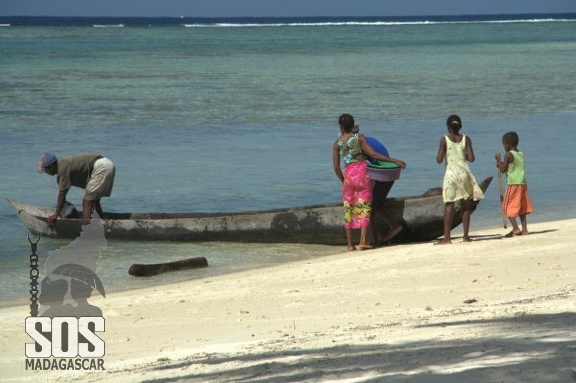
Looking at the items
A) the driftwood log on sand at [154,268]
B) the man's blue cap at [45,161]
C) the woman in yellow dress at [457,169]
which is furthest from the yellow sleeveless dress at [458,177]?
the man's blue cap at [45,161]

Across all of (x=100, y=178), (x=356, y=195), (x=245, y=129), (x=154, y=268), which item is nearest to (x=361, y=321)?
(x=356, y=195)

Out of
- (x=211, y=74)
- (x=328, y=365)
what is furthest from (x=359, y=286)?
(x=211, y=74)

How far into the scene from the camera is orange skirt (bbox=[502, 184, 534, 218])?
37.3 ft

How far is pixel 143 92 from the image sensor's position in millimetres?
36031

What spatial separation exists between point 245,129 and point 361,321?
18.0 metres

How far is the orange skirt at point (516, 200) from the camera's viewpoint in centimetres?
1136

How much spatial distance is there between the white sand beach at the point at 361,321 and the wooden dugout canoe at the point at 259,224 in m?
0.47

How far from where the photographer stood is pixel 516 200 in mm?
11383

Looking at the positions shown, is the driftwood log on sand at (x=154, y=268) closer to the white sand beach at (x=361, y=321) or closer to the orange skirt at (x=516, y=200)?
the white sand beach at (x=361, y=321)

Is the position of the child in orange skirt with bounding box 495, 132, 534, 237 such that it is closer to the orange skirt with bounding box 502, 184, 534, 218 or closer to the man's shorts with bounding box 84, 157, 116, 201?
the orange skirt with bounding box 502, 184, 534, 218

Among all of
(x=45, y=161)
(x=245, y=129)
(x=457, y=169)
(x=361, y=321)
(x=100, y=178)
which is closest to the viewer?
(x=361, y=321)

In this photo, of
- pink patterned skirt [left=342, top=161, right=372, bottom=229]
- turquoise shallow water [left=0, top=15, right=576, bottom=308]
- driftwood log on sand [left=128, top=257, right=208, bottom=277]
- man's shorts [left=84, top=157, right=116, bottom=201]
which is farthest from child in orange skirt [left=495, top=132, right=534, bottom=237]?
man's shorts [left=84, top=157, right=116, bottom=201]

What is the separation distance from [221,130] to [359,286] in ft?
53.6

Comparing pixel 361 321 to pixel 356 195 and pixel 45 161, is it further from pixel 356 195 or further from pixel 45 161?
pixel 45 161
